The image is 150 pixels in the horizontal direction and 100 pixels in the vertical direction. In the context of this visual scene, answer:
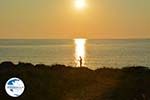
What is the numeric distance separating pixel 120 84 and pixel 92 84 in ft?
4.40

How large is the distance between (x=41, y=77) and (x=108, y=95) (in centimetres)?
353

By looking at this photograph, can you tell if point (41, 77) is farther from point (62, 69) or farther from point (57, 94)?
point (62, 69)

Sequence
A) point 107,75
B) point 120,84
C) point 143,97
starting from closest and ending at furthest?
1. point 143,97
2. point 120,84
3. point 107,75

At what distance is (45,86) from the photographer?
25797 millimetres

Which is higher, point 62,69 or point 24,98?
point 62,69

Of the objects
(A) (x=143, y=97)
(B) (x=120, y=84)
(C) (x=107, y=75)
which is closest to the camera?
(A) (x=143, y=97)

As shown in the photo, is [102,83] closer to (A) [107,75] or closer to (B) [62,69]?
(A) [107,75]

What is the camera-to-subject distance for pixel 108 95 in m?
24.8

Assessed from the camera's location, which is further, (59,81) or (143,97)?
(59,81)

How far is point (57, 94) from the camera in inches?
1004

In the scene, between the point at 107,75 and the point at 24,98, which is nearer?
the point at 24,98

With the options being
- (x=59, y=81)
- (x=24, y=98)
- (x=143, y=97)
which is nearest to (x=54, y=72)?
(x=59, y=81)

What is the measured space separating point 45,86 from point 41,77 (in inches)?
28.3

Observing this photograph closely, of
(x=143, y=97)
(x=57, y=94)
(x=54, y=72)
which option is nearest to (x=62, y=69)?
(x=54, y=72)
